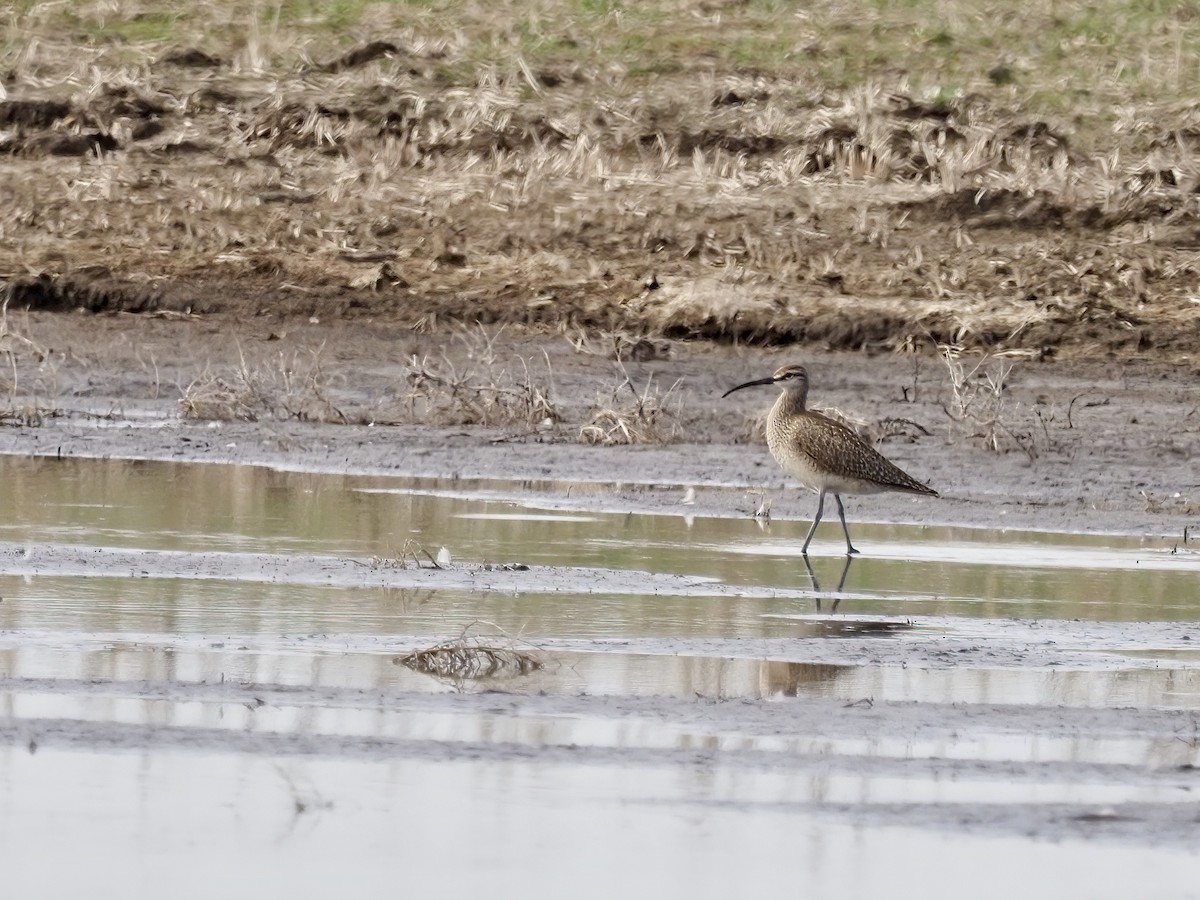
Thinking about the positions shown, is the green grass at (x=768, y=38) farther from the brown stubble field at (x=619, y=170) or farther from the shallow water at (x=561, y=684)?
the shallow water at (x=561, y=684)

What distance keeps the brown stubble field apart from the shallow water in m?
5.81

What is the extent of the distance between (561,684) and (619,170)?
41.0 feet

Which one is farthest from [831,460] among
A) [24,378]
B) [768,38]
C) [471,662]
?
[768,38]

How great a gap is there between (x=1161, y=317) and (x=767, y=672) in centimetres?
1037

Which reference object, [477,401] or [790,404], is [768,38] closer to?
[477,401]

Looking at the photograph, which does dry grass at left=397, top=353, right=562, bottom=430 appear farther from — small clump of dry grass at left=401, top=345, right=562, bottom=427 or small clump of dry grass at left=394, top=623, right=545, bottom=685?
small clump of dry grass at left=394, top=623, right=545, bottom=685

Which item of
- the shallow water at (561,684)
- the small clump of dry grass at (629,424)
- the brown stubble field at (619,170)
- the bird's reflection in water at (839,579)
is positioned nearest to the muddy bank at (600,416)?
the small clump of dry grass at (629,424)

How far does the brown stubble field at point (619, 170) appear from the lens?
18266 mm

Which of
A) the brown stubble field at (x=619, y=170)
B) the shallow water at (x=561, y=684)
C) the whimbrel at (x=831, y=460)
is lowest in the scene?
the shallow water at (x=561, y=684)

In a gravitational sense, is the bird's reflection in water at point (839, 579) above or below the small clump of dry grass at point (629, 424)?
below

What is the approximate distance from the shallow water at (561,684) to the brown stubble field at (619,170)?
581 centimetres

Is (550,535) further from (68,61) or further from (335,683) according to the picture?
(68,61)

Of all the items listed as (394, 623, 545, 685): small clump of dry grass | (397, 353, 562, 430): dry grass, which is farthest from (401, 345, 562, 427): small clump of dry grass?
(394, 623, 545, 685): small clump of dry grass

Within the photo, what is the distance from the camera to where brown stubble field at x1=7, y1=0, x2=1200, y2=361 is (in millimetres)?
18266
